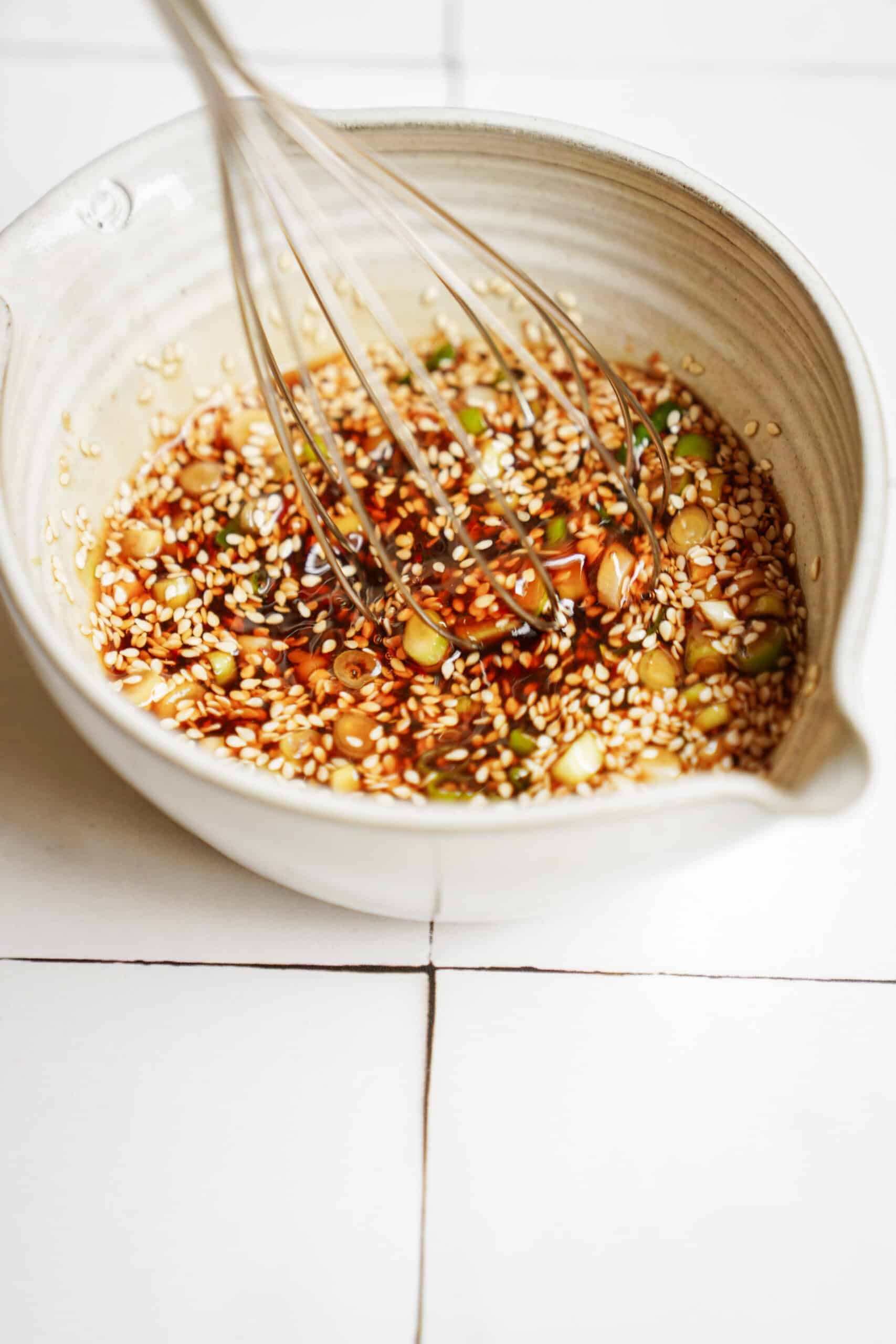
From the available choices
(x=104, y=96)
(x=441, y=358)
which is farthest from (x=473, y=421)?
(x=104, y=96)

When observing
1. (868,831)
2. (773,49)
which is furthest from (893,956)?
(773,49)

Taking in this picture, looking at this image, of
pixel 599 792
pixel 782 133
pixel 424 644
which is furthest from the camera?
pixel 782 133

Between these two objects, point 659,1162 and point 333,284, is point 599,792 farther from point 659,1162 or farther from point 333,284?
point 333,284

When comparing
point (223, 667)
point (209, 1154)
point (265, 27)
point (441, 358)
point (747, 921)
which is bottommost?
point (209, 1154)

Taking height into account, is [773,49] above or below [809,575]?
above

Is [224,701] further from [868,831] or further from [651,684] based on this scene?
[868,831]

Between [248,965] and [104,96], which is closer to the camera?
[248,965]

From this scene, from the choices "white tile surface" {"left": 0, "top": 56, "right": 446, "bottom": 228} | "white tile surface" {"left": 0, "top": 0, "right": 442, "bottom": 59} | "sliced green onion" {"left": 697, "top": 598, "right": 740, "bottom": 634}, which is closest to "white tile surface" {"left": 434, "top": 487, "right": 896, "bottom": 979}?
"sliced green onion" {"left": 697, "top": 598, "right": 740, "bottom": 634}
